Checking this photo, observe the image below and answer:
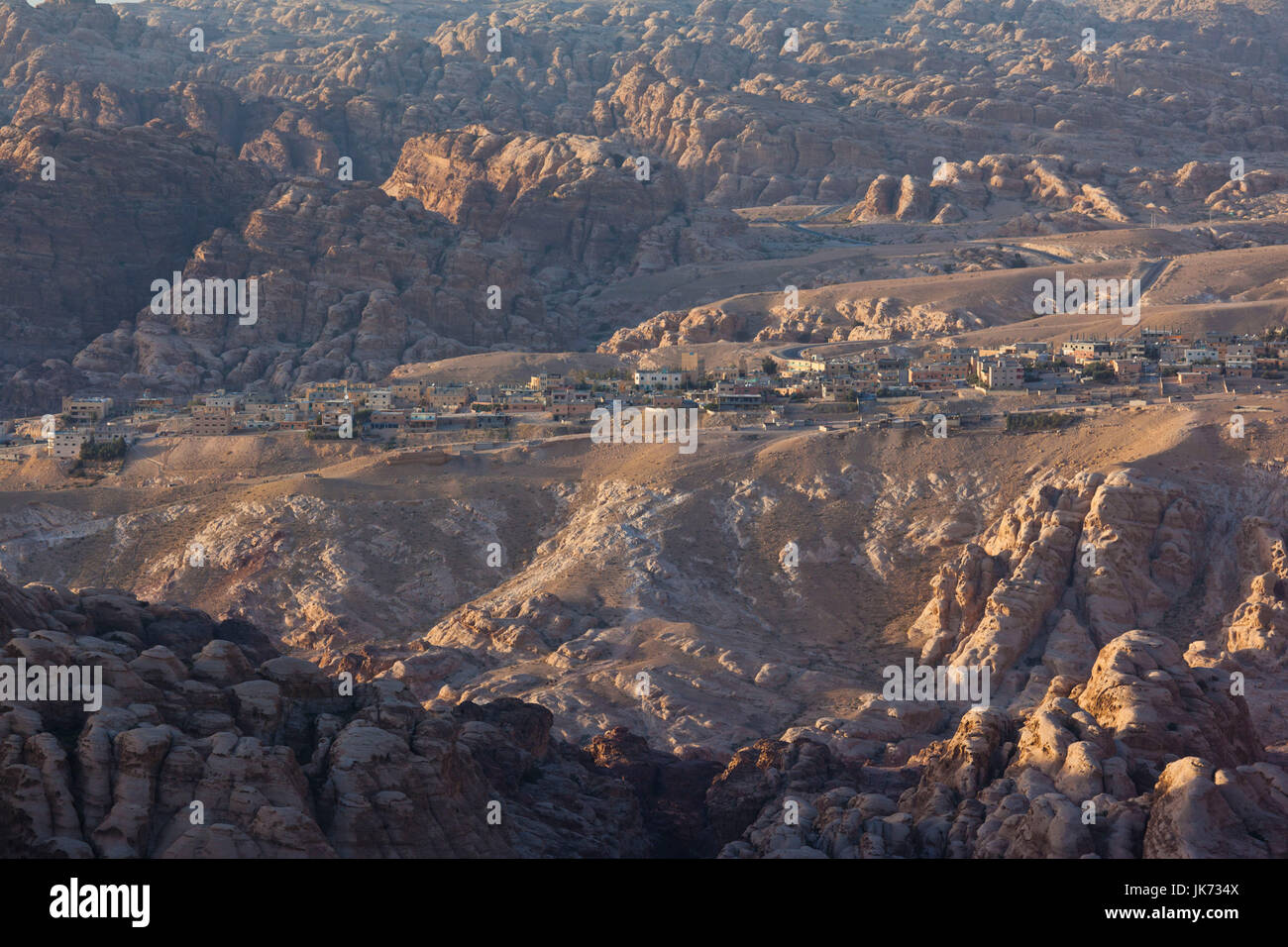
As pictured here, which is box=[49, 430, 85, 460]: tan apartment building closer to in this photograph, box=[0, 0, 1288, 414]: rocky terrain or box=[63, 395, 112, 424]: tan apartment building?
box=[63, 395, 112, 424]: tan apartment building

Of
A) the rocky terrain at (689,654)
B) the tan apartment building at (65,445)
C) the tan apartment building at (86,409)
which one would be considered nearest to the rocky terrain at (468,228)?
the tan apartment building at (86,409)

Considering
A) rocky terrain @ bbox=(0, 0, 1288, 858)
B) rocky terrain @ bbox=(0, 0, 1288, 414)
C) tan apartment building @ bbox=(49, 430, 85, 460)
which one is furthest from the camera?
rocky terrain @ bbox=(0, 0, 1288, 414)

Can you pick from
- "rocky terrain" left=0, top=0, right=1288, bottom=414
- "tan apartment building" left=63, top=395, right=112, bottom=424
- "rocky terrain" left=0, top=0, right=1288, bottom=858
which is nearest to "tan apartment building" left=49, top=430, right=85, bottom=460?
"rocky terrain" left=0, top=0, right=1288, bottom=858

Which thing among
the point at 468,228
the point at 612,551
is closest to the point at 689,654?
the point at 612,551

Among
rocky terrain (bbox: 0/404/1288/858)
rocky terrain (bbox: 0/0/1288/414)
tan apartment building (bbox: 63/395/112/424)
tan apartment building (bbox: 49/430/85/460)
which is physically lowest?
rocky terrain (bbox: 0/404/1288/858)

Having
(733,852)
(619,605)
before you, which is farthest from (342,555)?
(733,852)

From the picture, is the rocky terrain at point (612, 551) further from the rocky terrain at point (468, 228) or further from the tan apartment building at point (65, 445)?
the tan apartment building at point (65, 445)

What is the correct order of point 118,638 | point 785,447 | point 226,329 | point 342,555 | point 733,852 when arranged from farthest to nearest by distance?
point 226,329 < point 785,447 < point 342,555 < point 118,638 < point 733,852

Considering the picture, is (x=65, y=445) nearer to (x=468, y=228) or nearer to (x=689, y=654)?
(x=689, y=654)

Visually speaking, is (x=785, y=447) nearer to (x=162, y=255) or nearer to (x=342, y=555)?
(x=342, y=555)

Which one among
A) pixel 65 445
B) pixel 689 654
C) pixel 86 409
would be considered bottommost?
pixel 689 654

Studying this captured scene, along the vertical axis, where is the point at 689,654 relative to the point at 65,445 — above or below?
below
